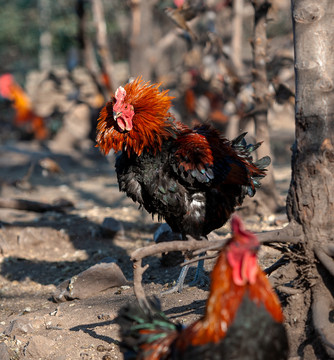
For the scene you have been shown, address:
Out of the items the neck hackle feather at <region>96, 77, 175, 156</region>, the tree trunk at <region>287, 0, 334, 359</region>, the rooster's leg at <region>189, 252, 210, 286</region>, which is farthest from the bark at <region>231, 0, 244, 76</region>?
the tree trunk at <region>287, 0, 334, 359</region>

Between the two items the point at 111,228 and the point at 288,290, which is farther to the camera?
the point at 111,228

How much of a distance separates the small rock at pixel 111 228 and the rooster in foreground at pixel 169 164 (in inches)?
80.3

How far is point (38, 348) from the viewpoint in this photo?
3.87 m

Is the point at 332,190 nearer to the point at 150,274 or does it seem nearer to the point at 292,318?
the point at 292,318

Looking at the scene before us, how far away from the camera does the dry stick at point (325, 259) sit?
131 inches

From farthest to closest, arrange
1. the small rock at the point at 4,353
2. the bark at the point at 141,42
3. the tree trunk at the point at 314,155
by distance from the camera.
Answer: the bark at the point at 141,42 → the small rock at the point at 4,353 → the tree trunk at the point at 314,155

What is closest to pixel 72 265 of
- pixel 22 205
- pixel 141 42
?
pixel 22 205

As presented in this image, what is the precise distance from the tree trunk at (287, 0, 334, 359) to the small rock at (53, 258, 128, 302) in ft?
6.90

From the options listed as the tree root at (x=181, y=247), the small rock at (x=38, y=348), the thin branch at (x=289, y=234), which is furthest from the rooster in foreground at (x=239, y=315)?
the small rock at (x=38, y=348)

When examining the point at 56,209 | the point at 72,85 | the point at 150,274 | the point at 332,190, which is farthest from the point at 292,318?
the point at 72,85

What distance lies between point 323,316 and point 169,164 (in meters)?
2.04

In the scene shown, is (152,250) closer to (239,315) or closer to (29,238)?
(239,315)

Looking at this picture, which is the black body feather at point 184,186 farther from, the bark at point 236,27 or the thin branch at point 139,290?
the bark at point 236,27

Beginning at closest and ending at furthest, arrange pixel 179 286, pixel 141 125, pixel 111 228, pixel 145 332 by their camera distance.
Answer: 1. pixel 145 332
2. pixel 141 125
3. pixel 179 286
4. pixel 111 228
